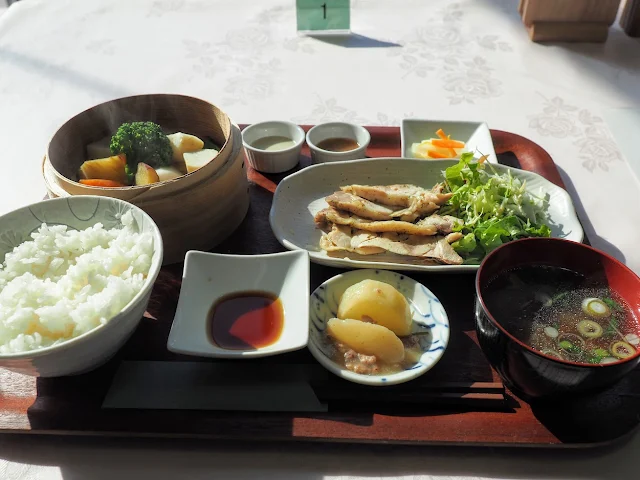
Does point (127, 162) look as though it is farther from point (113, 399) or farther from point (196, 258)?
point (113, 399)

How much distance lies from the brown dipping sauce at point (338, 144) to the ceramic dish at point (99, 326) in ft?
3.60

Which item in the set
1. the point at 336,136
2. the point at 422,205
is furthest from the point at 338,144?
the point at 422,205

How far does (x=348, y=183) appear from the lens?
2.42 m

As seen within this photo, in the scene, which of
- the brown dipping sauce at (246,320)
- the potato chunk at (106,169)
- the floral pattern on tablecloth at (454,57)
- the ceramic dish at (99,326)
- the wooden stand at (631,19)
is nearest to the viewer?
the ceramic dish at (99,326)

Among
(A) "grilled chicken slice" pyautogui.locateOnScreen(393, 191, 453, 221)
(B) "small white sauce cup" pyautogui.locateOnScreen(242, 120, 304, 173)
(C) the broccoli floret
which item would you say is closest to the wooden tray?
Answer: (A) "grilled chicken slice" pyautogui.locateOnScreen(393, 191, 453, 221)

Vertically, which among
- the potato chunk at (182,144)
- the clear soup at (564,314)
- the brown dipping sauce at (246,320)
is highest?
the potato chunk at (182,144)

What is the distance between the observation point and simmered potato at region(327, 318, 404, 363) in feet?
5.23

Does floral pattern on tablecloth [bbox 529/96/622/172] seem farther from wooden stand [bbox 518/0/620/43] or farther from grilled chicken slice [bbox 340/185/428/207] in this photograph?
grilled chicken slice [bbox 340/185/428/207]

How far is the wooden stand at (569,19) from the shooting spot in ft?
11.3

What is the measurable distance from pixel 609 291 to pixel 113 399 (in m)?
1.57

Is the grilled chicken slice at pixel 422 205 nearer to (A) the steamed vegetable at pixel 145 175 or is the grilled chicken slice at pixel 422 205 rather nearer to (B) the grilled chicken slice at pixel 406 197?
(B) the grilled chicken slice at pixel 406 197

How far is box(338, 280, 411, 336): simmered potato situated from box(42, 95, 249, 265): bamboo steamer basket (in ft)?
2.27

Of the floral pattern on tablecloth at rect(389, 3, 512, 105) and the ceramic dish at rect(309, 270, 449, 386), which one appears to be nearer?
the ceramic dish at rect(309, 270, 449, 386)

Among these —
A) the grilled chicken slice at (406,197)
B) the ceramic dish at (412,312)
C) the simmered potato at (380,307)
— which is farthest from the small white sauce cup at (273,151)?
the simmered potato at (380,307)
